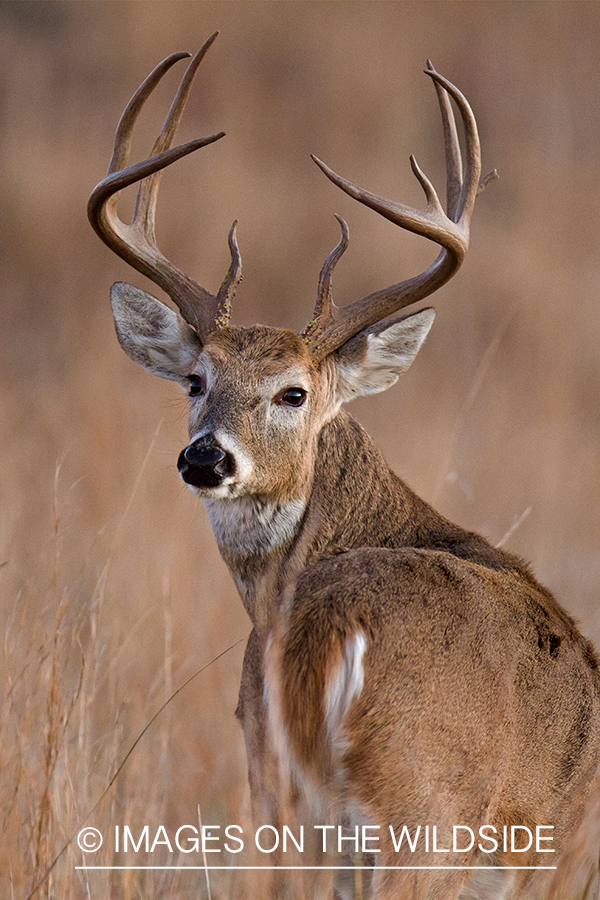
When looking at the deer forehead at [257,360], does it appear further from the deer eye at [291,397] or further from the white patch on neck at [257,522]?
the white patch on neck at [257,522]

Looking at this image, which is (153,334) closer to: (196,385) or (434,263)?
(196,385)

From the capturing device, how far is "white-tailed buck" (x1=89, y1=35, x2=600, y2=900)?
3059mm

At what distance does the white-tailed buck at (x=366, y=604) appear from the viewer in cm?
306

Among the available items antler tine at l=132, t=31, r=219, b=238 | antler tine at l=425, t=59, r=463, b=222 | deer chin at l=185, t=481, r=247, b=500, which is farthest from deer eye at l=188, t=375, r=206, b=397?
antler tine at l=425, t=59, r=463, b=222

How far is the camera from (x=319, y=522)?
3.79 metres

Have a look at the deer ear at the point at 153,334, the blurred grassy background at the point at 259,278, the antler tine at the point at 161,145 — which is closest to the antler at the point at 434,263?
the deer ear at the point at 153,334

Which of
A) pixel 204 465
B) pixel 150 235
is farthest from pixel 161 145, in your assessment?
pixel 204 465

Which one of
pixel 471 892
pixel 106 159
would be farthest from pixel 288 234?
pixel 471 892

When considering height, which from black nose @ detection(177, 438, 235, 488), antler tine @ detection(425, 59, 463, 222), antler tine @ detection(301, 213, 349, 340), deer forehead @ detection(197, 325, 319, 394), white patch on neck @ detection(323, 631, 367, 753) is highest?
antler tine @ detection(425, 59, 463, 222)

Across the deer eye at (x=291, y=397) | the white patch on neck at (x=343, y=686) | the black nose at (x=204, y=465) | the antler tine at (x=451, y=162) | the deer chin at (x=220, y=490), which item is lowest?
the white patch on neck at (x=343, y=686)

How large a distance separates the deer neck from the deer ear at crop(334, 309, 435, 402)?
277 millimetres

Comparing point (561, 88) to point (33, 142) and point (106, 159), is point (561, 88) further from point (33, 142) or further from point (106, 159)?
point (33, 142)

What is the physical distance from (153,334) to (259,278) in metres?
7.10

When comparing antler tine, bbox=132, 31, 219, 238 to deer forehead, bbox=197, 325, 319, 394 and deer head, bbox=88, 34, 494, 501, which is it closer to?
deer head, bbox=88, 34, 494, 501
